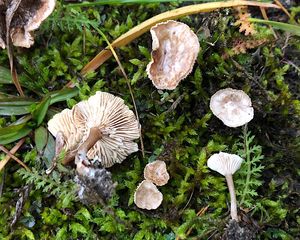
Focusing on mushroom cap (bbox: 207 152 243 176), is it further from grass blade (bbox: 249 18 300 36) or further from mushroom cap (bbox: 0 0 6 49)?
mushroom cap (bbox: 0 0 6 49)

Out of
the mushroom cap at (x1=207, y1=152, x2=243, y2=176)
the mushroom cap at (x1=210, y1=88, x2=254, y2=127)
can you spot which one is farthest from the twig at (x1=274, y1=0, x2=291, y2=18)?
the mushroom cap at (x1=207, y1=152, x2=243, y2=176)

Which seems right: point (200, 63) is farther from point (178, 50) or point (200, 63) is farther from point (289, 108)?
point (289, 108)

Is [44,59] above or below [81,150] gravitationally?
above

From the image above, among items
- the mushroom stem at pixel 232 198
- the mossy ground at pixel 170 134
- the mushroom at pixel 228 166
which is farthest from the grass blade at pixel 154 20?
the mushroom stem at pixel 232 198

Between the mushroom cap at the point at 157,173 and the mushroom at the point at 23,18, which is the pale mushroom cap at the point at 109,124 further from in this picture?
the mushroom at the point at 23,18

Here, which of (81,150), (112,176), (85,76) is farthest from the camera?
(85,76)

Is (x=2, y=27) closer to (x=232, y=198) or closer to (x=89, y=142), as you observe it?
(x=89, y=142)

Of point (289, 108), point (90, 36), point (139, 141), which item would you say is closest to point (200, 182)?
point (139, 141)
